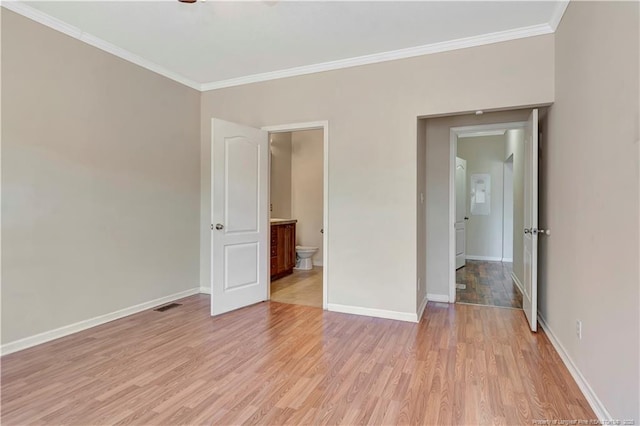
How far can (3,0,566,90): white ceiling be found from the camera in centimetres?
270

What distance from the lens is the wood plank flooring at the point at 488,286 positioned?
4.20 metres

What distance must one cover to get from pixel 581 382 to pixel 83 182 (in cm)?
416

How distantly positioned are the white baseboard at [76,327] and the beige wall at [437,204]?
3148mm

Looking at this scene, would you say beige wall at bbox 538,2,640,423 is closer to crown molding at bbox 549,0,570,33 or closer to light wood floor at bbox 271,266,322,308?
crown molding at bbox 549,0,570,33

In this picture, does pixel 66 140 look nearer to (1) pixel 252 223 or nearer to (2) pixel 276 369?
(1) pixel 252 223

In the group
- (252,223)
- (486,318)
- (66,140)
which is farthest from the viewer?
(252,223)

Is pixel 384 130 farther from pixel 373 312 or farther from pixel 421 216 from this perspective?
pixel 373 312

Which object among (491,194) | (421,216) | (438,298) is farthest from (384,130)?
(491,194)

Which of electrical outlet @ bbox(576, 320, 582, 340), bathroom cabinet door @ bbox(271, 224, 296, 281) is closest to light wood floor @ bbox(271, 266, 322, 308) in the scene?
bathroom cabinet door @ bbox(271, 224, 296, 281)

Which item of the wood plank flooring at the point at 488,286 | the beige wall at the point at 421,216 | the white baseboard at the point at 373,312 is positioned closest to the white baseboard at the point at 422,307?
the beige wall at the point at 421,216

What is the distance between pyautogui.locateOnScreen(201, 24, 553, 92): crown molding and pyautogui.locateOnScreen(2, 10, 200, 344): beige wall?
2.82 ft

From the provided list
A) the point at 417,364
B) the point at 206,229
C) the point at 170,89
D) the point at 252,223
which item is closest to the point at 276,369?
the point at 417,364

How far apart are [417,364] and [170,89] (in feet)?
12.8

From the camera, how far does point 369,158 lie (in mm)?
3625
